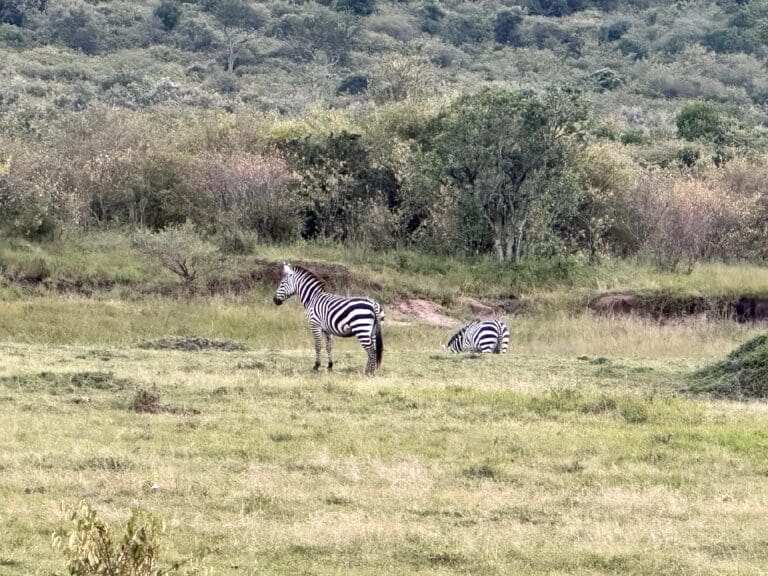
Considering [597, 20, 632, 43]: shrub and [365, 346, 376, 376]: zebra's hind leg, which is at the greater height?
[597, 20, 632, 43]: shrub

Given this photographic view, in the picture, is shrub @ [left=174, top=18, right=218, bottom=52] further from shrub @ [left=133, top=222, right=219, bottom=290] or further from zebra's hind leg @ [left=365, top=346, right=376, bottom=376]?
zebra's hind leg @ [left=365, top=346, right=376, bottom=376]

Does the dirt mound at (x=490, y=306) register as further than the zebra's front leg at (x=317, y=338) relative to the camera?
Yes

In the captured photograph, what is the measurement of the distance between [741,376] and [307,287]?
23.1 feet

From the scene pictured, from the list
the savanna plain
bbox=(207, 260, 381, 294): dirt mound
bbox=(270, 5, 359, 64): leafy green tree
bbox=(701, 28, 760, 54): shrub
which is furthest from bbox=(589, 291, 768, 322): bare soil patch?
bbox=(701, 28, 760, 54): shrub

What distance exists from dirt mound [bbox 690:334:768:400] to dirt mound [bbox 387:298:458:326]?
38.4ft

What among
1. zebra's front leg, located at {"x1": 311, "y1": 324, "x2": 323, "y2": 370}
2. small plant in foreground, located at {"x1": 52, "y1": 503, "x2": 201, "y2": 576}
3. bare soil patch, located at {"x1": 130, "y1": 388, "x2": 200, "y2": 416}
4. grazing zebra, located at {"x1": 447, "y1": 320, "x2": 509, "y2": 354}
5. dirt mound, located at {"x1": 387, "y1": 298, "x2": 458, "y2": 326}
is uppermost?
small plant in foreground, located at {"x1": 52, "y1": 503, "x2": 201, "y2": 576}

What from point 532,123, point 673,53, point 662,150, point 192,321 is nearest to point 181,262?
point 192,321

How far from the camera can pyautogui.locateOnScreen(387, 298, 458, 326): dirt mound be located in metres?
30.1

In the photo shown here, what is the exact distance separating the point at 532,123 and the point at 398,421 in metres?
22.3

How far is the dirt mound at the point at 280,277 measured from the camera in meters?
31.0

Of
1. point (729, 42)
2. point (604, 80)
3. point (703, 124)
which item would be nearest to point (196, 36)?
point (604, 80)

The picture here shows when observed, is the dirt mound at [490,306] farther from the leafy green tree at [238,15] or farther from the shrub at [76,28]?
the leafy green tree at [238,15]

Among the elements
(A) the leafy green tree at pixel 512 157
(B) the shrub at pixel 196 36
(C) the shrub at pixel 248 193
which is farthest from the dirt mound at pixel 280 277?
(B) the shrub at pixel 196 36

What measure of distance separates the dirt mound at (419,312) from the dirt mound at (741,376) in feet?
38.4
